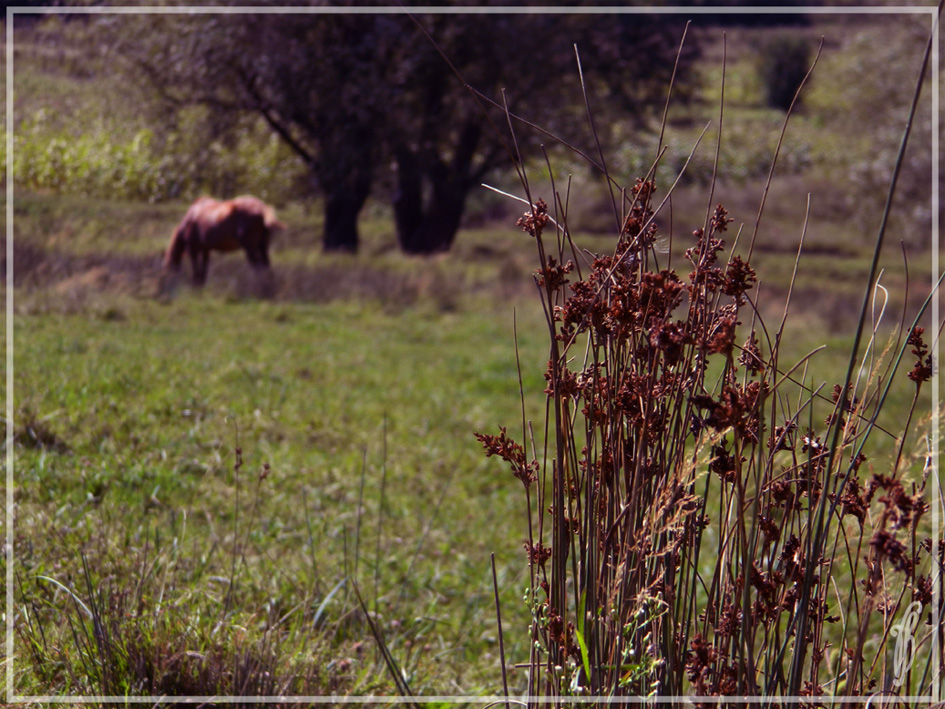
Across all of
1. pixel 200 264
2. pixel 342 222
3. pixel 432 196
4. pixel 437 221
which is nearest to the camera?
pixel 200 264

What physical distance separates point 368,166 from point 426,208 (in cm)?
195

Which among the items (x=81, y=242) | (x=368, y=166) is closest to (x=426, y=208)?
(x=368, y=166)

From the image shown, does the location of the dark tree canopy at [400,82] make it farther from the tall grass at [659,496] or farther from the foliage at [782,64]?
the tall grass at [659,496]

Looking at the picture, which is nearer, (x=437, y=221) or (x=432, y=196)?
(x=437, y=221)

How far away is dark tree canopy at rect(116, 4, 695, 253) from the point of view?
234 inches

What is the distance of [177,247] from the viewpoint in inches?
196

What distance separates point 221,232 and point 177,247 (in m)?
0.60

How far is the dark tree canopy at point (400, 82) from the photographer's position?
5941mm

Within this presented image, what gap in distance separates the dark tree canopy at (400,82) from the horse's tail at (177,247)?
0.98 meters

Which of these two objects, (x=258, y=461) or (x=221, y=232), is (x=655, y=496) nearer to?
(x=258, y=461)

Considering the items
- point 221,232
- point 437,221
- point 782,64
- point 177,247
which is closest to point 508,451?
point 177,247

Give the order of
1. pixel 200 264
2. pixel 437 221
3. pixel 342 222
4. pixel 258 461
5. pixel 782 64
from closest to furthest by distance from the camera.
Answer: pixel 258 461, pixel 200 264, pixel 342 222, pixel 437 221, pixel 782 64

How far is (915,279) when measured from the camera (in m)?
12.5

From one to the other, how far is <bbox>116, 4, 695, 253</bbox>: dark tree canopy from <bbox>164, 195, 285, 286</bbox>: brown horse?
751 millimetres
